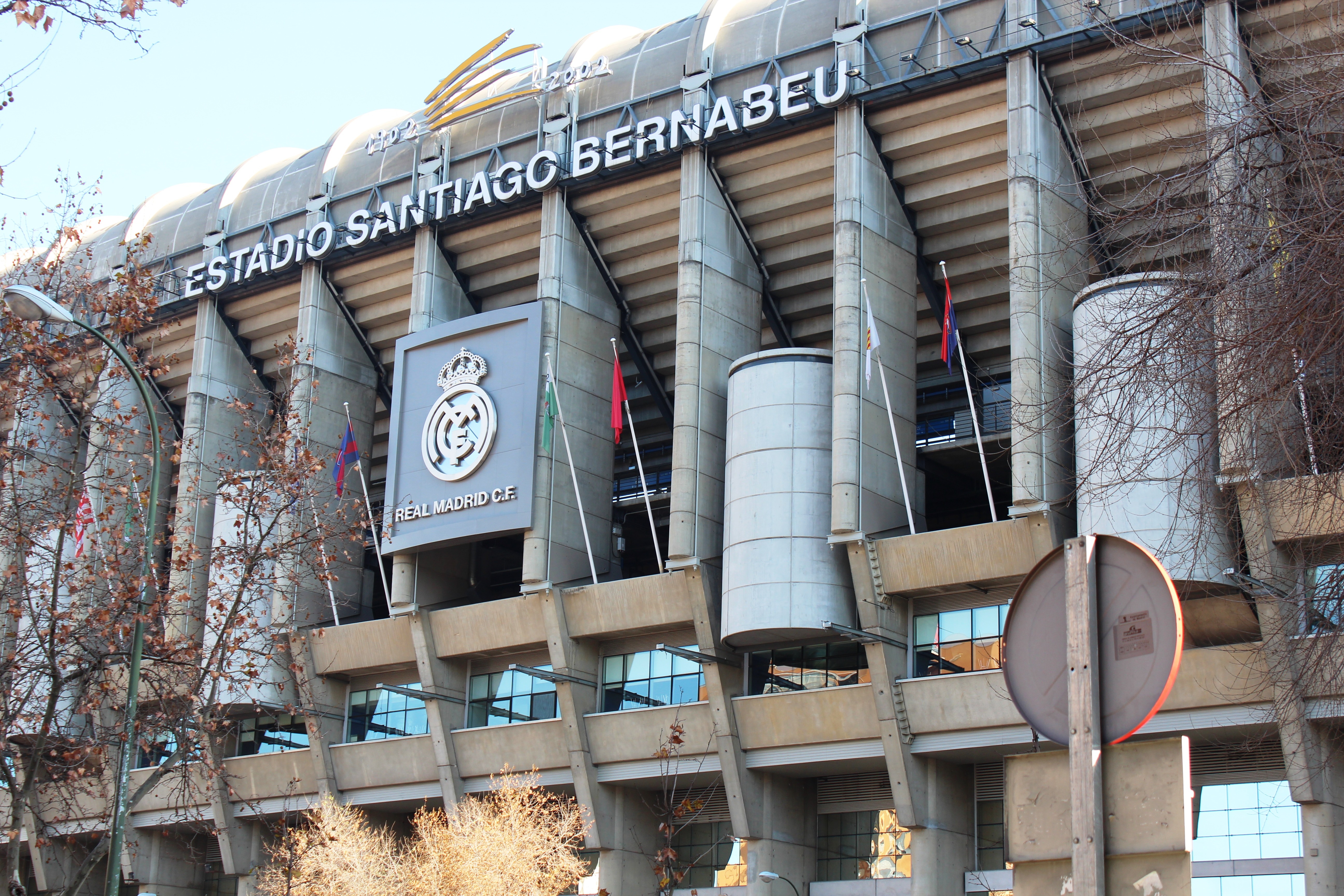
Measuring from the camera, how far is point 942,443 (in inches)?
1804

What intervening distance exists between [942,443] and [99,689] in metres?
29.0

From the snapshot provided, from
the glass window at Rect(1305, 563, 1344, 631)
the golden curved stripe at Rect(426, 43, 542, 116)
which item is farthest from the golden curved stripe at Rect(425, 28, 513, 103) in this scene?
the glass window at Rect(1305, 563, 1344, 631)

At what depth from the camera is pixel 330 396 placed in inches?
2068

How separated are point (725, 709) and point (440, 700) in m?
10.4

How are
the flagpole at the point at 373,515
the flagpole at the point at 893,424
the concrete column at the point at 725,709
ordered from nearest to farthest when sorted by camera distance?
the flagpole at the point at 893,424
the concrete column at the point at 725,709
the flagpole at the point at 373,515

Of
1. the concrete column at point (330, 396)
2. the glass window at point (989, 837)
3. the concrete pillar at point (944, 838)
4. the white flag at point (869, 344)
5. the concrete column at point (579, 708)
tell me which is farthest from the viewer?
the concrete column at point (330, 396)

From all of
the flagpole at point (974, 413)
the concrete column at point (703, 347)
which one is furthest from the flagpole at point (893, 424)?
the concrete column at point (703, 347)

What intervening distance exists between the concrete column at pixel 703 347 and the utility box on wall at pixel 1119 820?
3641 cm

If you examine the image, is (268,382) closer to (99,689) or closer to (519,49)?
(519,49)

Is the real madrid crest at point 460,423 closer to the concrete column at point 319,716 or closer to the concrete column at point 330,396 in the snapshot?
the concrete column at point 330,396

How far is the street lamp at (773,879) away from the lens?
1588 inches

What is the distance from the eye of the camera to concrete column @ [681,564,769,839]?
1625 inches

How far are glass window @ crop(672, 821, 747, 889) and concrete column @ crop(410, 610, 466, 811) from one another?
7.15 meters

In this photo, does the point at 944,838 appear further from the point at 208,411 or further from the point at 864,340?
the point at 208,411
